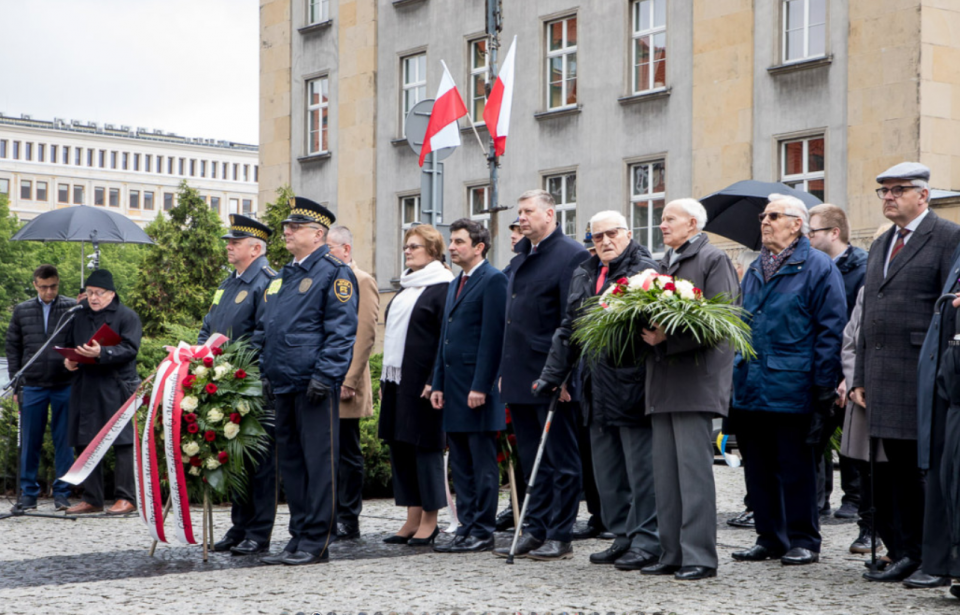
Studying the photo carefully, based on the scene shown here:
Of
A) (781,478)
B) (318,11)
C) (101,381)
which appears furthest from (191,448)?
(318,11)

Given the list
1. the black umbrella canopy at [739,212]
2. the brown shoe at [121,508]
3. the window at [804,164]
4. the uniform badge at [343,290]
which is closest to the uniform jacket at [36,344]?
the brown shoe at [121,508]

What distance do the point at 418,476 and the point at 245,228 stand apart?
2068 mm

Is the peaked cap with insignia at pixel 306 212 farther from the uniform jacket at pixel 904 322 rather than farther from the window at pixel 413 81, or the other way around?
the window at pixel 413 81

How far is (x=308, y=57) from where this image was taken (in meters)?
35.1

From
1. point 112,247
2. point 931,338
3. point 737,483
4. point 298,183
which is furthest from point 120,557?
A: point 112,247

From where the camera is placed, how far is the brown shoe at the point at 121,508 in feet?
35.0

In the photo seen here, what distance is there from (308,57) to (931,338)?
30.4 meters

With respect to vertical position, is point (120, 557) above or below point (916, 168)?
below

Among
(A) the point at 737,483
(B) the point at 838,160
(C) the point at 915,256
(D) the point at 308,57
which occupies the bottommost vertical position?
(A) the point at 737,483

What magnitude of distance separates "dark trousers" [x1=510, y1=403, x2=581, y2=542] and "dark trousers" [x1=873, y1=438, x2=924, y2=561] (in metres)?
1.81

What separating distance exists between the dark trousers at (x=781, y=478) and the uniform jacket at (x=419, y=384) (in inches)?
84.0

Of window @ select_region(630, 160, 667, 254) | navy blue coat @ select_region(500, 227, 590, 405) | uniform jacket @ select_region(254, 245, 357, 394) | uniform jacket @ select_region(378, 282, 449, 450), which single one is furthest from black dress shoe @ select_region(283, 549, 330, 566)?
window @ select_region(630, 160, 667, 254)

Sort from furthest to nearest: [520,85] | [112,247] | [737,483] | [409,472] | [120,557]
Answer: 1. [112,247]
2. [520,85]
3. [737,483]
4. [409,472]
5. [120,557]

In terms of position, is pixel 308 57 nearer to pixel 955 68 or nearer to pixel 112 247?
pixel 955 68
